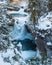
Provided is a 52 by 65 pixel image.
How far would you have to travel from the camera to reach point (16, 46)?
893 cm

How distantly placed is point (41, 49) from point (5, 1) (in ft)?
18.2

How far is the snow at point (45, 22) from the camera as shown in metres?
9.31

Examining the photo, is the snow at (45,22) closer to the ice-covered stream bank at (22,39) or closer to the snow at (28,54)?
the ice-covered stream bank at (22,39)

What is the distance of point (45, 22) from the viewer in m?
9.54

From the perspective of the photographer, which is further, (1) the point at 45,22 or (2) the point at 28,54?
(1) the point at 45,22

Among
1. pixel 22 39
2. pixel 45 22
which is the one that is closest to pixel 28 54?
pixel 22 39

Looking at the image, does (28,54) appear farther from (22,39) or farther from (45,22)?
(45,22)

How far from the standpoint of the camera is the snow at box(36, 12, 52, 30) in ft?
30.6

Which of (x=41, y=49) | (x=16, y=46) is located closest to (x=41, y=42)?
(x=41, y=49)

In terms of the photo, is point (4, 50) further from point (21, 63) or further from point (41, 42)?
point (41, 42)

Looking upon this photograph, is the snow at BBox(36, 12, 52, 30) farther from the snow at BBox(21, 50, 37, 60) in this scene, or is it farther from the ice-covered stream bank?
the snow at BBox(21, 50, 37, 60)

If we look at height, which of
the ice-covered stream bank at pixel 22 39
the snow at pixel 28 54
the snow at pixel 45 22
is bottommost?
the snow at pixel 28 54

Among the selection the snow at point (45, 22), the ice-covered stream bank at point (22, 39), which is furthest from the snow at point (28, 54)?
the snow at point (45, 22)

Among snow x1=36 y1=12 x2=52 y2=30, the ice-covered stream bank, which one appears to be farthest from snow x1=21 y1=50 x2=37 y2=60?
snow x1=36 y1=12 x2=52 y2=30
